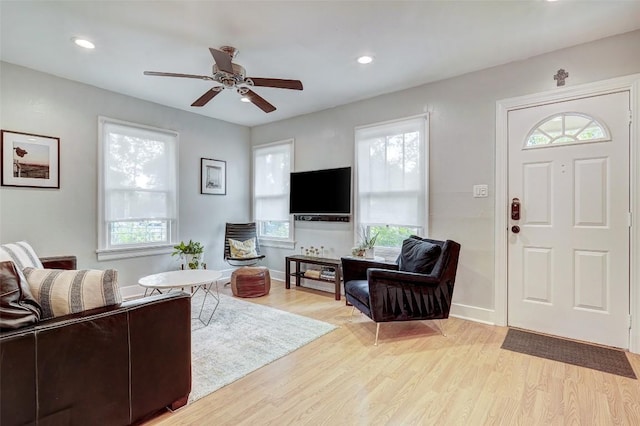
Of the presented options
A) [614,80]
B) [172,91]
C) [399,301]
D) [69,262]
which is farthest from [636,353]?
[172,91]

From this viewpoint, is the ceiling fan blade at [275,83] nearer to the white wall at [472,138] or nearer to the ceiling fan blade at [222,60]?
the ceiling fan blade at [222,60]

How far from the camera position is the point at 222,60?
7.77 ft

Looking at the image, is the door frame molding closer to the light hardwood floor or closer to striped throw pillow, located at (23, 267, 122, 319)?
the light hardwood floor

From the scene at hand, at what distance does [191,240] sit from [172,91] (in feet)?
6.77

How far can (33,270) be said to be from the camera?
5.08 feet

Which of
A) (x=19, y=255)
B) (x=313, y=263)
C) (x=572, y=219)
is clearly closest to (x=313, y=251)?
(x=313, y=263)

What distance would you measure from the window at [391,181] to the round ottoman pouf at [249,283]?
1.41 metres

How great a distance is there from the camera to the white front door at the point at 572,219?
2.59m

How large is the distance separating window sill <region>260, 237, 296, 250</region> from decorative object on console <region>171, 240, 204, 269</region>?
3.64 ft

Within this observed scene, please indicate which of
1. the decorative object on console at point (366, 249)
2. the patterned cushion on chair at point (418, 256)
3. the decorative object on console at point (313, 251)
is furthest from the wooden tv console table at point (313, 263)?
the patterned cushion on chair at point (418, 256)

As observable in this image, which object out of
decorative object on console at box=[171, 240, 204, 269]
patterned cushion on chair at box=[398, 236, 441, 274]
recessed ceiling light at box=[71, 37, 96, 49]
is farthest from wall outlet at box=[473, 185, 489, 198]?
recessed ceiling light at box=[71, 37, 96, 49]

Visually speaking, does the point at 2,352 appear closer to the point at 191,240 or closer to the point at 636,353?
the point at 191,240

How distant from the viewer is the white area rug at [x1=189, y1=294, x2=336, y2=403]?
2162mm

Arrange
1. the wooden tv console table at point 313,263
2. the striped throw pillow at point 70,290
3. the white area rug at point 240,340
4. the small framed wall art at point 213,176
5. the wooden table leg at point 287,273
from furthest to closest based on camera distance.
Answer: the small framed wall art at point 213,176 → the wooden table leg at point 287,273 → the wooden tv console table at point 313,263 → the white area rug at point 240,340 → the striped throw pillow at point 70,290
